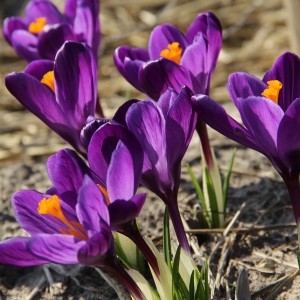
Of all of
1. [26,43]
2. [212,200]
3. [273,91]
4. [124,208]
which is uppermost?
[26,43]

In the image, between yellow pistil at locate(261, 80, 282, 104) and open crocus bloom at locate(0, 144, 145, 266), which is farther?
yellow pistil at locate(261, 80, 282, 104)

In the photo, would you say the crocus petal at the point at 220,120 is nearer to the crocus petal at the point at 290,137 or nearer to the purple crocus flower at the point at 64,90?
the crocus petal at the point at 290,137

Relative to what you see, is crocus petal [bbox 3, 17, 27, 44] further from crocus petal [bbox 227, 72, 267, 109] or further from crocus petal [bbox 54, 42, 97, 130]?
crocus petal [bbox 227, 72, 267, 109]

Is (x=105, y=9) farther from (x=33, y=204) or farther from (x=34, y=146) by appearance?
(x=33, y=204)

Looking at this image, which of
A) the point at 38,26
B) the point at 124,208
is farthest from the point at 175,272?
the point at 38,26

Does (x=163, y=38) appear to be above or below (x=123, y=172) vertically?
above

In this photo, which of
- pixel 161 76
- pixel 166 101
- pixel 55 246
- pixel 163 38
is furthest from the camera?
pixel 163 38

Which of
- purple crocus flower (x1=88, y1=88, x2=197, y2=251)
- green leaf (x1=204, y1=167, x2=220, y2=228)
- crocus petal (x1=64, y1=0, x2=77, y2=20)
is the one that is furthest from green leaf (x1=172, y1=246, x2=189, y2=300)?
crocus petal (x1=64, y1=0, x2=77, y2=20)

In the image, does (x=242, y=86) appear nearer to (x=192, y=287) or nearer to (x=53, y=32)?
(x=192, y=287)
